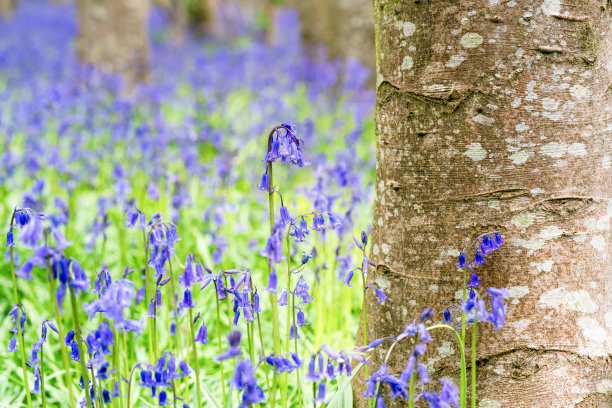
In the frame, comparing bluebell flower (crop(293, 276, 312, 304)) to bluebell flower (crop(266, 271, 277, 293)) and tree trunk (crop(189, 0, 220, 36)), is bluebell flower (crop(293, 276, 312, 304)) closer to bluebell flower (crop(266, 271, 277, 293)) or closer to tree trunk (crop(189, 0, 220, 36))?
bluebell flower (crop(266, 271, 277, 293))

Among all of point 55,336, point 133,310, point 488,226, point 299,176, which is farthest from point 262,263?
point 488,226

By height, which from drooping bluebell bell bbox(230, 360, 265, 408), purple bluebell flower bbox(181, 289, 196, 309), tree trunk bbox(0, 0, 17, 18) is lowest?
drooping bluebell bell bbox(230, 360, 265, 408)

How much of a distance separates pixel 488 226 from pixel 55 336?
2428 millimetres

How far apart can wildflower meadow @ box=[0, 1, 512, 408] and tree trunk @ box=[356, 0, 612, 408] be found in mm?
69

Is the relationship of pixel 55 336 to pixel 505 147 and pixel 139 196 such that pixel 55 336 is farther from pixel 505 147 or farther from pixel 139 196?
pixel 505 147

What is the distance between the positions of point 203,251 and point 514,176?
8.27ft

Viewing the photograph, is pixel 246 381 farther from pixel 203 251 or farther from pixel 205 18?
pixel 205 18

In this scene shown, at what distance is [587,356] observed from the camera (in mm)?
1817

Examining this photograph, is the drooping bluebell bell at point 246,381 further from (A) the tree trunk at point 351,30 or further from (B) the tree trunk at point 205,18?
(B) the tree trunk at point 205,18

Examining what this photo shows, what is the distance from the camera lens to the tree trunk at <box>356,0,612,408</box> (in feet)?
5.60

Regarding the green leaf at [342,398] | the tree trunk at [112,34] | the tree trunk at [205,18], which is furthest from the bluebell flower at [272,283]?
the tree trunk at [205,18]

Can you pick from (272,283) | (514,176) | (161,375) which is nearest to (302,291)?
(272,283)

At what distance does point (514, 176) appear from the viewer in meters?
1.72

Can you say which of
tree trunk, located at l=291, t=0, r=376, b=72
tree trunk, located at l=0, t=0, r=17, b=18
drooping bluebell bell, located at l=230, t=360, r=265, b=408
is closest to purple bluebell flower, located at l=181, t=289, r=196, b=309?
drooping bluebell bell, located at l=230, t=360, r=265, b=408
